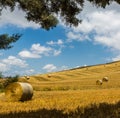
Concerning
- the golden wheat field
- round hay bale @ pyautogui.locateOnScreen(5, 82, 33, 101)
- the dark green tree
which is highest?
the dark green tree

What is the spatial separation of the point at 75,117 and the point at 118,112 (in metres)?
1.99

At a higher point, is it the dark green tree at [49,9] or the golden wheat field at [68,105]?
the dark green tree at [49,9]

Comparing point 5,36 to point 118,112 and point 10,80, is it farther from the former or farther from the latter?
point 118,112

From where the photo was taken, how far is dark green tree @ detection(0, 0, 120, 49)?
13.8m

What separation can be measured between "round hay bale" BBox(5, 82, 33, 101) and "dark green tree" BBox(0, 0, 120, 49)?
10890mm

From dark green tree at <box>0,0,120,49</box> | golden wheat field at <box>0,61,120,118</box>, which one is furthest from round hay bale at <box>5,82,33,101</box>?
dark green tree at <box>0,0,120,49</box>

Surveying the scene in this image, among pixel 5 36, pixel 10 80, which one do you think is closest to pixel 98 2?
pixel 5 36

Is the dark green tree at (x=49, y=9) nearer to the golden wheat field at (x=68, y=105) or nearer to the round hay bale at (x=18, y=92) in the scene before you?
the golden wheat field at (x=68, y=105)

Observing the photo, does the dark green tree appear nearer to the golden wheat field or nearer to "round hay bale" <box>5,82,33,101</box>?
the golden wheat field

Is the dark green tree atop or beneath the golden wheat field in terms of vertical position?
atop

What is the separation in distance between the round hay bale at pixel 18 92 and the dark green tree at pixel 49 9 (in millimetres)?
10890

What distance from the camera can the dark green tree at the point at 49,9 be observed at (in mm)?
13758

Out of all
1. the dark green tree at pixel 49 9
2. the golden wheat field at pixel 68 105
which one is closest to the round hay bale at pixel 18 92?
the golden wheat field at pixel 68 105

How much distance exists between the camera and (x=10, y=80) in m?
44.7
